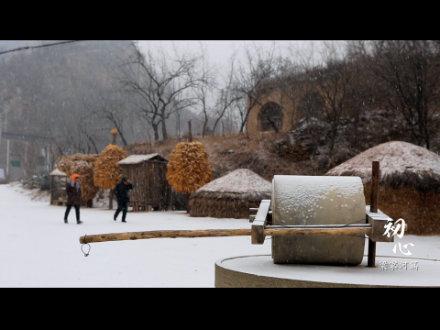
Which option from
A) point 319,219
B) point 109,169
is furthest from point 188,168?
point 319,219

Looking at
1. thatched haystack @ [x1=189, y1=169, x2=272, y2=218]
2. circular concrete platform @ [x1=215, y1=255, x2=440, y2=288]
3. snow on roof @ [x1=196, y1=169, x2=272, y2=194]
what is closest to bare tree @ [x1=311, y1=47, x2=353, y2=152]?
snow on roof @ [x1=196, y1=169, x2=272, y2=194]

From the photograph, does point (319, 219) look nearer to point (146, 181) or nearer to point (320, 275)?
point (320, 275)

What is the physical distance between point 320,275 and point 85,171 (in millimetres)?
23091

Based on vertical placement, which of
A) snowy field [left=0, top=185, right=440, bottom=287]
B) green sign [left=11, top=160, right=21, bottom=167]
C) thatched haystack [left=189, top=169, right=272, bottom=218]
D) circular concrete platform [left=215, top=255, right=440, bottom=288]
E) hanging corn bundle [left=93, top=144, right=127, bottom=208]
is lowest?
snowy field [left=0, top=185, right=440, bottom=287]

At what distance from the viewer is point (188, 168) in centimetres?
2377

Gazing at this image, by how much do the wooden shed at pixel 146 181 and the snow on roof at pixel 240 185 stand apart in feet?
11.4

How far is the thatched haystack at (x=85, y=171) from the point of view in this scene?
27.7m

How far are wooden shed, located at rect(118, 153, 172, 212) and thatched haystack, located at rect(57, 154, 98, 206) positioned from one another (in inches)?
121

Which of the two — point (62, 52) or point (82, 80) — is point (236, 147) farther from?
point (62, 52)

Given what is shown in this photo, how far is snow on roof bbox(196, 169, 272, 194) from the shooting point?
21.3 metres

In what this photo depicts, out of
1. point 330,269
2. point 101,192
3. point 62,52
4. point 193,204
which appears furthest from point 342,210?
point 62,52

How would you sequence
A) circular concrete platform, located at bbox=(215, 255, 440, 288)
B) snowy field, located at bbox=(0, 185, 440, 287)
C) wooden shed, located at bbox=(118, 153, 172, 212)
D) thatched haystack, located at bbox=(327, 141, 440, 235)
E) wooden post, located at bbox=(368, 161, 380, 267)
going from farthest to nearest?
wooden shed, located at bbox=(118, 153, 172, 212) < thatched haystack, located at bbox=(327, 141, 440, 235) < snowy field, located at bbox=(0, 185, 440, 287) < wooden post, located at bbox=(368, 161, 380, 267) < circular concrete platform, located at bbox=(215, 255, 440, 288)

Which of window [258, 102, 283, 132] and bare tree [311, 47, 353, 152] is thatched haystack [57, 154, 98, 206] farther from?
bare tree [311, 47, 353, 152]

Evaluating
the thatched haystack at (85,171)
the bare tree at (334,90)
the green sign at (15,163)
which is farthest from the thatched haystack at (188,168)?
the green sign at (15,163)
